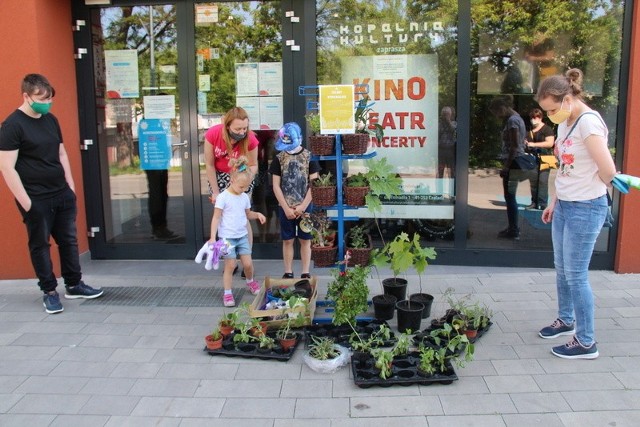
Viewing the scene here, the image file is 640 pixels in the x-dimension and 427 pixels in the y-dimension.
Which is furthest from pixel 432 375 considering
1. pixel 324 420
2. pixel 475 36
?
pixel 475 36

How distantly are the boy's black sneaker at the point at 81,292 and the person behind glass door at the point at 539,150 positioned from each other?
4.34m

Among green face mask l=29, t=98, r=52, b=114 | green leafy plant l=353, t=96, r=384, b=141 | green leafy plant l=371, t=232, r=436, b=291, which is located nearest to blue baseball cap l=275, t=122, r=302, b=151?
green leafy plant l=353, t=96, r=384, b=141

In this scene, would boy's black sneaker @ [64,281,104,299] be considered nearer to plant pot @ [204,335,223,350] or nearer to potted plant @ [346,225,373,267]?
plant pot @ [204,335,223,350]

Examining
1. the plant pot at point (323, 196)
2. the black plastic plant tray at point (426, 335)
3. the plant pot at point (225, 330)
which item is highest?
the plant pot at point (323, 196)

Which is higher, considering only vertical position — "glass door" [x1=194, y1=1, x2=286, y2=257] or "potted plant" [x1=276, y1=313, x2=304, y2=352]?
"glass door" [x1=194, y1=1, x2=286, y2=257]

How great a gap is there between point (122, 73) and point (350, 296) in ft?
→ 12.4

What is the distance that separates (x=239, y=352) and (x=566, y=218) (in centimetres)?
241

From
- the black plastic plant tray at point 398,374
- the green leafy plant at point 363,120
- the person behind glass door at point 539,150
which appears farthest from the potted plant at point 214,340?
the person behind glass door at point 539,150

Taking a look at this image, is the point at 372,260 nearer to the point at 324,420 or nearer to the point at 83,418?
the point at 324,420

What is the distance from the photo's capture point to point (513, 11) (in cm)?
602

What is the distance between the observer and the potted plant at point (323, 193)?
4.70m

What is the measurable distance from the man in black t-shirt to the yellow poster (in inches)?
89.7

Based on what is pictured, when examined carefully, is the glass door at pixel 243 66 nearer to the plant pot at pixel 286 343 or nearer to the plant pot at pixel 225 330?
the plant pot at pixel 225 330

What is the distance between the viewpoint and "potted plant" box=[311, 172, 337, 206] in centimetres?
470
